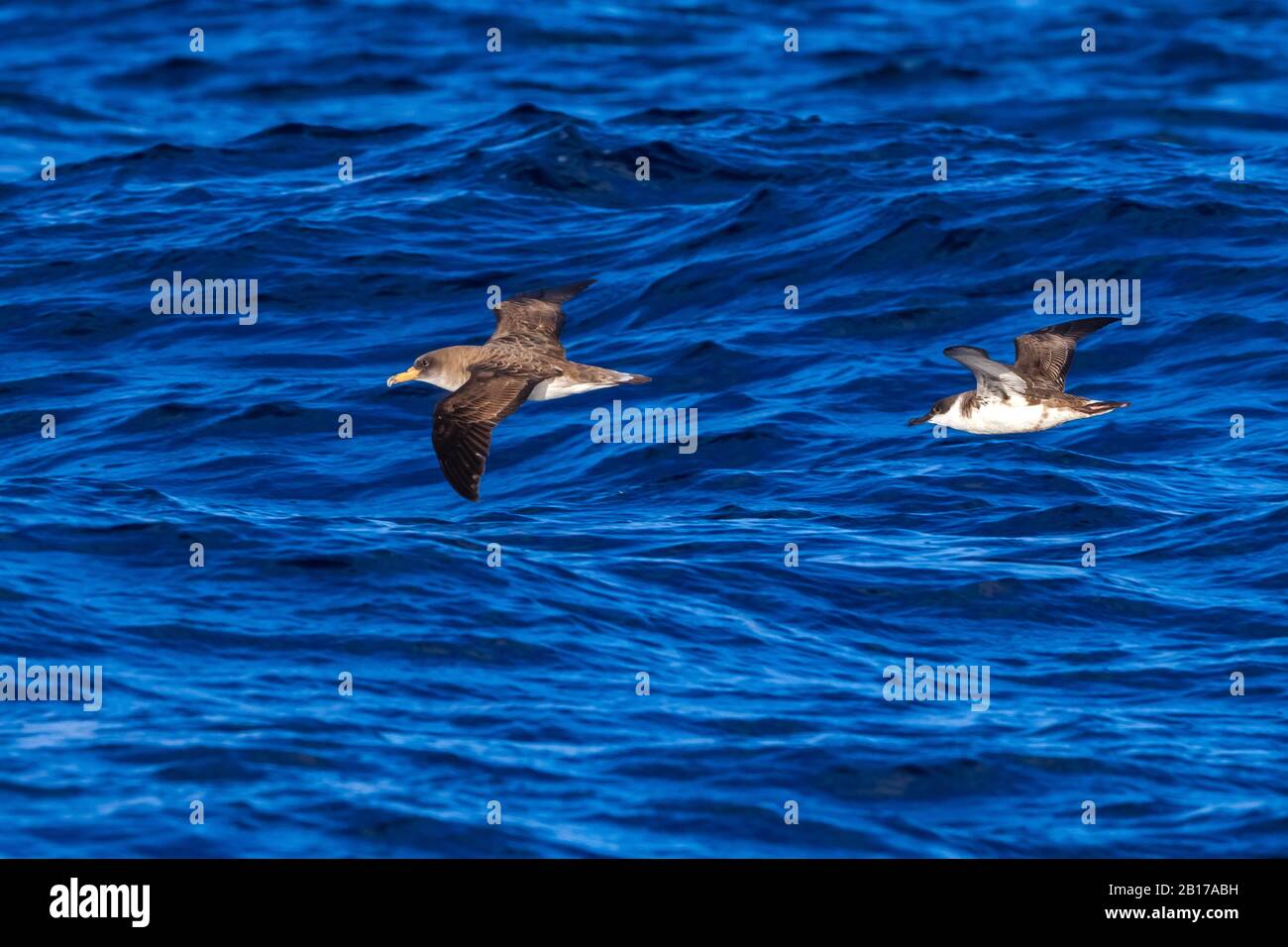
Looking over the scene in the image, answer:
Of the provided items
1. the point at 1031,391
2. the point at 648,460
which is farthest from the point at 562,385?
the point at 1031,391

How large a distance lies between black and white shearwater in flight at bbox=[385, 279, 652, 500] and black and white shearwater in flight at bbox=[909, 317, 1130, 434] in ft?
8.57

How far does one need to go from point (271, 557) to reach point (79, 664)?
2098 millimetres

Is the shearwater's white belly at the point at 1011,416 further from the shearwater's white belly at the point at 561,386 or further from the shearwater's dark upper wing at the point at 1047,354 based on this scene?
the shearwater's white belly at the point at 561,386

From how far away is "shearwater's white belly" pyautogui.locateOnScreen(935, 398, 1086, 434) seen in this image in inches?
564

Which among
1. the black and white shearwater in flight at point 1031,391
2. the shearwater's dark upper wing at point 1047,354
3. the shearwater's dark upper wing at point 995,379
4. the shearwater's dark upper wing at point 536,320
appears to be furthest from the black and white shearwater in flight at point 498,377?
the shearwater's dark upper wing at point 1047,354

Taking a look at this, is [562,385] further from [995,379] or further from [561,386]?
[995,379]

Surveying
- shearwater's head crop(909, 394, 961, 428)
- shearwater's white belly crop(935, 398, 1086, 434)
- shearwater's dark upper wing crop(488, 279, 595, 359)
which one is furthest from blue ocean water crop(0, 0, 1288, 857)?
shearwater's dark upper wing crop(488, 279, 595, 359)

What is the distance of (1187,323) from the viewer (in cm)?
1870

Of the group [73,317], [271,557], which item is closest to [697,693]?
[271,557]

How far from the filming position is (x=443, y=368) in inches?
608

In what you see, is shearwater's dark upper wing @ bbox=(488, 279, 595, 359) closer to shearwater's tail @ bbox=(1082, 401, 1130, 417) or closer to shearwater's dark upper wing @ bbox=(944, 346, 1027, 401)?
shearwater's dark upper wing @ bbox=(944, 346, 1027, 401)

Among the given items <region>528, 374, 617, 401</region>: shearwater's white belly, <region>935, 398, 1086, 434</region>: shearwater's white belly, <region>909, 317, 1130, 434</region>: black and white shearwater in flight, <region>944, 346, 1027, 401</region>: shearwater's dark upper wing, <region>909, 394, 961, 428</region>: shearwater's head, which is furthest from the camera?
<region>909, 394, 961, 428</region>: shearwater's head

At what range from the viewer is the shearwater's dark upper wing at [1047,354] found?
14.3m

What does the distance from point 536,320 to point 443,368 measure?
99cm
